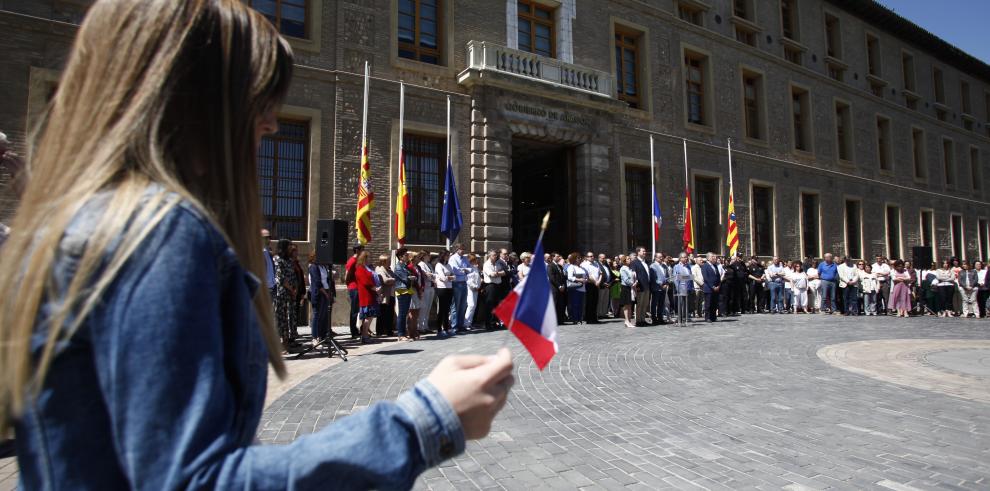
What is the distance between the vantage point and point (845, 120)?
2562cm

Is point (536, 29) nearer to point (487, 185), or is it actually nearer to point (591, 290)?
point (487, 185)

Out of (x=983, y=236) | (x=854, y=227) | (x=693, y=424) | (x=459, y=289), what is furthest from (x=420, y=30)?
(x=983, y=236)

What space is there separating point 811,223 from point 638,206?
1058cm

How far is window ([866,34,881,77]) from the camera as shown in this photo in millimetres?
27359

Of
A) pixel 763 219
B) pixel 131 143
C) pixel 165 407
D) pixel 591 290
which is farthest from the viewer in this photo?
pixel 763 219

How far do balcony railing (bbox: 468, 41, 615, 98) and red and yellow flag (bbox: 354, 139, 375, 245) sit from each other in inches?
169

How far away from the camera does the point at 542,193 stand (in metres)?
18.6

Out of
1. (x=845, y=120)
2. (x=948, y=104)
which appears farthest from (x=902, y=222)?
(x=948, y=104)

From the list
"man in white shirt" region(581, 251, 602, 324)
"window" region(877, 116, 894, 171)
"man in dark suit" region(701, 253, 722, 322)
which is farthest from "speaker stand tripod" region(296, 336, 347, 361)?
"window" region(877, 116, 894, 171)

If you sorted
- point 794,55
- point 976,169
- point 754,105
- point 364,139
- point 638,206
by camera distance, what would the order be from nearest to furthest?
1. point 364,139
2. point 638,206
3. point 754,105
4. point 794,55
5. point 976,169

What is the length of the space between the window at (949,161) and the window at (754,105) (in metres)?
17.8

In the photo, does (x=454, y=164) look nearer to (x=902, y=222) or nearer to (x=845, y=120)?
(x=845, y=120)

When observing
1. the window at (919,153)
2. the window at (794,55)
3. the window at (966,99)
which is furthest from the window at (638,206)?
the window at (966,99)

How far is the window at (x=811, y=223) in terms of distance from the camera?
2311cm
